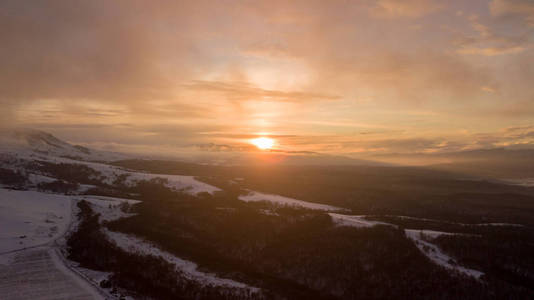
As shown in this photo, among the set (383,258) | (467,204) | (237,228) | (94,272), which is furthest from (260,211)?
(467,204)

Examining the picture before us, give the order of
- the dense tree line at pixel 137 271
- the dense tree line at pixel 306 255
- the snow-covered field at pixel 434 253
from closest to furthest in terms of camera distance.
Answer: the dense tree line at pixel 137 271 < the dense tree line at pixel 306 255 < the snow-covered field at pixel 434 253

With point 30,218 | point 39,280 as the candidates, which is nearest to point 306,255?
point 39,280

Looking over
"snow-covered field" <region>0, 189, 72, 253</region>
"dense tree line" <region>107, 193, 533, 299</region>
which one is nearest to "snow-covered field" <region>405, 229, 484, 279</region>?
"dense tree line" <region>107, 193, 533, 299</region>

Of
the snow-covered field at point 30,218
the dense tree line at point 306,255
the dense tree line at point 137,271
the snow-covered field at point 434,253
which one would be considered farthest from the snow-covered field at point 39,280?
the snow-covered field at point 434,253

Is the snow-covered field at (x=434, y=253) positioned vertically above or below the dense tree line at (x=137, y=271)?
above

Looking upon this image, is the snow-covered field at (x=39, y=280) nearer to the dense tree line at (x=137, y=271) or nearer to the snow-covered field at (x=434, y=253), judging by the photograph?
the dense tree line at (x=137, y=271)

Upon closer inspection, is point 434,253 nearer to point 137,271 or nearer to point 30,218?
point 137,271

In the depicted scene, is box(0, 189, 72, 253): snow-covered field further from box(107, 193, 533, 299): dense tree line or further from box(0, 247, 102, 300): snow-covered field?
box(107, 193, 533, 299): dense tree line
